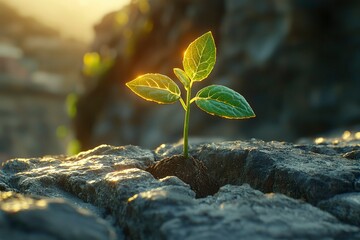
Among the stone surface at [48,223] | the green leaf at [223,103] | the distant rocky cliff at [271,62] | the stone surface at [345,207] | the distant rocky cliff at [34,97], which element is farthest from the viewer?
the distant rocky cliff at [34,97]

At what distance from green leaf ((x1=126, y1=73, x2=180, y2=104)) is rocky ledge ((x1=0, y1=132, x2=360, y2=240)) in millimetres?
238

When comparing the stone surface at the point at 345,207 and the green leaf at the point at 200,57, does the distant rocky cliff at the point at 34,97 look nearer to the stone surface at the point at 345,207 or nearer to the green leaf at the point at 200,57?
the green leaf at the point at 200,57

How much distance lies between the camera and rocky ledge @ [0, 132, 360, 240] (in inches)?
43.8

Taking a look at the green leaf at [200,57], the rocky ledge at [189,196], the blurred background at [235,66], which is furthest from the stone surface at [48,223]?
the blurred background at [235,66]

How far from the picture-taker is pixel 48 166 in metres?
2.02

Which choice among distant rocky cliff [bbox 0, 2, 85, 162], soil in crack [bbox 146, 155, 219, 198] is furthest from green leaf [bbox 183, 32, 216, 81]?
distant rocky cliff [bbox 0, 2, 85, 162]

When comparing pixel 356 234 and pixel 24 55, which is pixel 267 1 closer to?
pixel 356 234

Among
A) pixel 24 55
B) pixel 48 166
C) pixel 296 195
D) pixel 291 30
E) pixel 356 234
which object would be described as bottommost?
pixel 356 234

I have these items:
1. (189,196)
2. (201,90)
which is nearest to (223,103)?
(201,90)

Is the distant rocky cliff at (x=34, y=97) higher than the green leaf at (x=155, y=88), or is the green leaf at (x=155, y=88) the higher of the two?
the distant rocky cliff at (x=34, y=97)

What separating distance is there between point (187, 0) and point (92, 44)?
4398 mm

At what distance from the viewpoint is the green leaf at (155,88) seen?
1.65 m

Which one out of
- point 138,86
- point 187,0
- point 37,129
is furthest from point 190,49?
point 37,129

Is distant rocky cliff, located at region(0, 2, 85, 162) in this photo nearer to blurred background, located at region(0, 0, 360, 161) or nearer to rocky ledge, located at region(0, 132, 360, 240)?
blurred background, located at region(0, 0, 360, 161)
